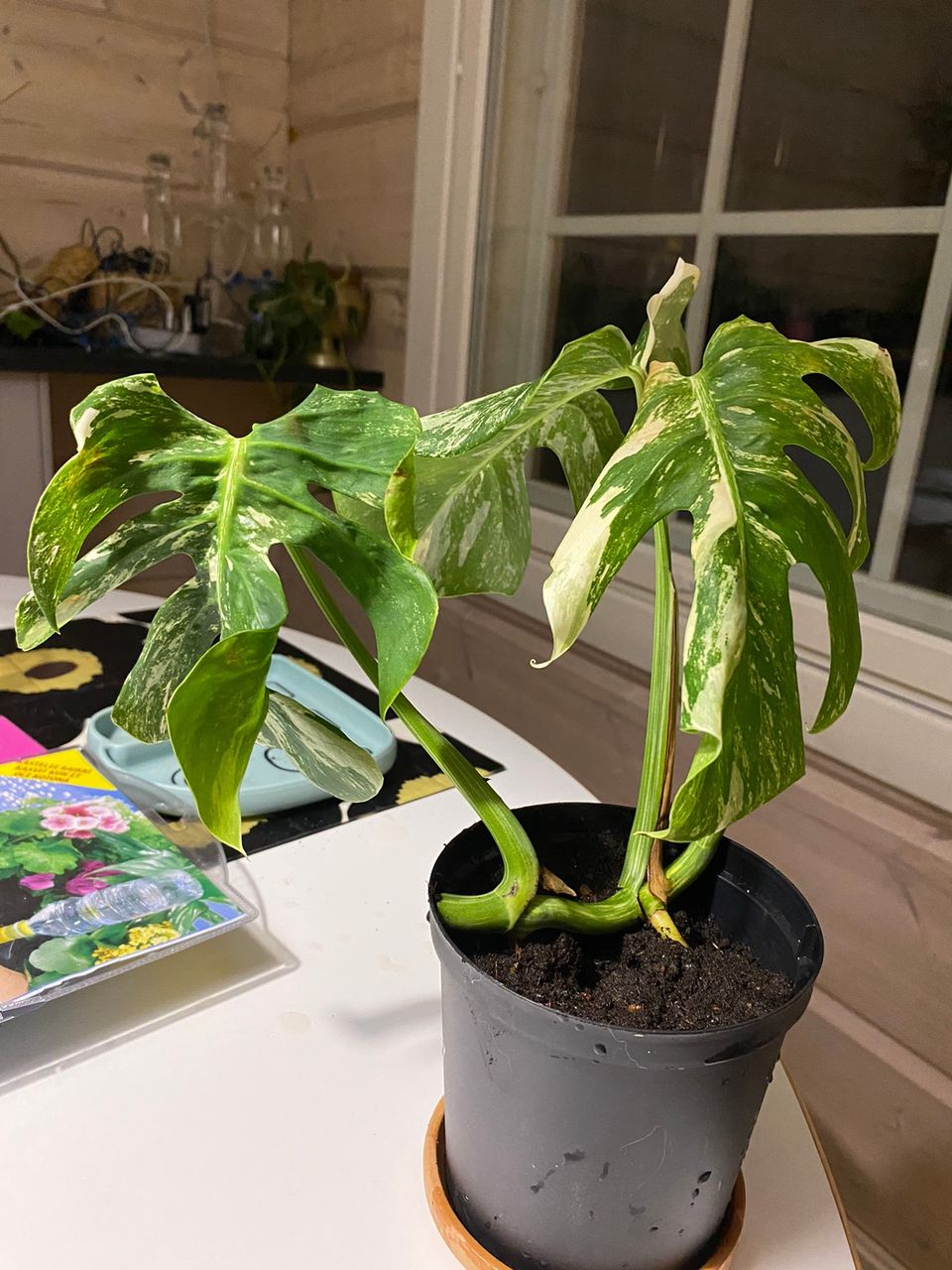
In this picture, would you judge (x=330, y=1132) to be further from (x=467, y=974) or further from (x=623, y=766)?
(x=623, y=766)

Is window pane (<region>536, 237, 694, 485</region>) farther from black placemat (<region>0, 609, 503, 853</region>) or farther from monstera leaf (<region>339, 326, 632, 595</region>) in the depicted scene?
monstera leaf (<region>339, 326, 632, 595</region>)

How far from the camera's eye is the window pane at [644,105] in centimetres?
143

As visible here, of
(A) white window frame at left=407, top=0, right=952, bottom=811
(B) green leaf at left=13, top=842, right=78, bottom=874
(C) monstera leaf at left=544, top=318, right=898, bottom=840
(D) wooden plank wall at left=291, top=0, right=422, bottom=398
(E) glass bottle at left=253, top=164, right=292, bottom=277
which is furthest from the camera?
(E) glass bottle at left=253, top=164, right=292, bottom=277

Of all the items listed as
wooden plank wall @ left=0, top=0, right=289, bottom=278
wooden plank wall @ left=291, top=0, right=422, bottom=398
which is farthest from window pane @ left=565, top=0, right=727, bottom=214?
wooden plank wall @ left=0, top=0, right=289, bottom=278

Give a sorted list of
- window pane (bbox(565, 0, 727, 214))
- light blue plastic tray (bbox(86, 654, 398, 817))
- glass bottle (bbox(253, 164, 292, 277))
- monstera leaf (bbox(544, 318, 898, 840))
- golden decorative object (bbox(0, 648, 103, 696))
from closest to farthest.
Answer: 1. monstera leaf (bbox(544, 318, 898, 840))
2. light blue plastic tray (bbox(86, 654, 398, 817))
3. golden decorative object (bbox(0, 648, 103, 696))
4. window pane (bbox(565, 0, 727, 214))
5. glass bottle (bbox(253, 164, 292, 277))

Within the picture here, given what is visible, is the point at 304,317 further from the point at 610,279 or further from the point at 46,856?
the point at 46,856

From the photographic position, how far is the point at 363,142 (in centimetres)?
199

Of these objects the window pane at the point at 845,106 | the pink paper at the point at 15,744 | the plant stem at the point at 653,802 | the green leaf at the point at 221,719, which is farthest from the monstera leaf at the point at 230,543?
the window pane at the point at 845,106

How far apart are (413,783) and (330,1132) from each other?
1.34 ft

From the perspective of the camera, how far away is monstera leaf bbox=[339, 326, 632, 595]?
1.34ft

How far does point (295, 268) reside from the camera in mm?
2029

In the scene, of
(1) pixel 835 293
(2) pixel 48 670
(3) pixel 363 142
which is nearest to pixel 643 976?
(2) pixel 48 670

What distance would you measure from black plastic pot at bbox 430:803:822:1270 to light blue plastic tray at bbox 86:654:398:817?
1.11 feet

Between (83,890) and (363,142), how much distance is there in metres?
1.79
